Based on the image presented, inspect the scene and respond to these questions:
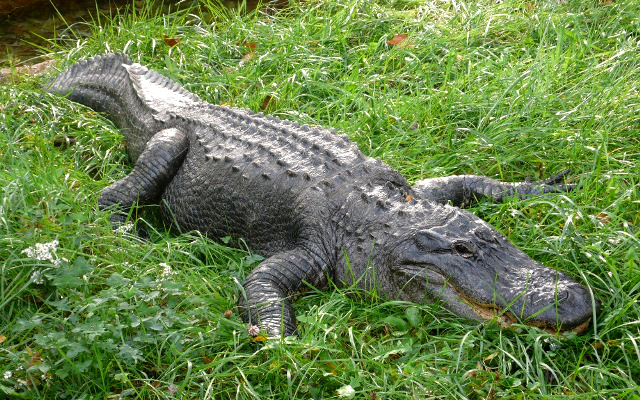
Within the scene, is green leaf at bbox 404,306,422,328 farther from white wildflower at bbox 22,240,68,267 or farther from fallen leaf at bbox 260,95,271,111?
fallen leaf at bbox 260,95,271,111

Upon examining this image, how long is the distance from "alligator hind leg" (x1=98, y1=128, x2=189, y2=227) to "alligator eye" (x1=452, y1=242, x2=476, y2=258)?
2.36m

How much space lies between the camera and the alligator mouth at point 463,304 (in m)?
3.52

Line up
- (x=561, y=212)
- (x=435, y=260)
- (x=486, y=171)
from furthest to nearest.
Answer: (x=486, y=171) < (x=561, y=212) < (x=435, y=260)

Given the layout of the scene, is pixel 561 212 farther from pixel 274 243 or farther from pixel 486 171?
pixel 274 243

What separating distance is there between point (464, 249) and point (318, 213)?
3.19ft

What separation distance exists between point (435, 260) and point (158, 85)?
3332 millimetres

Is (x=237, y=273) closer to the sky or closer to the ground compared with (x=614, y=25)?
closer to the ground

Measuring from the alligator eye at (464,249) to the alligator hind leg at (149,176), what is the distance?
236 cm

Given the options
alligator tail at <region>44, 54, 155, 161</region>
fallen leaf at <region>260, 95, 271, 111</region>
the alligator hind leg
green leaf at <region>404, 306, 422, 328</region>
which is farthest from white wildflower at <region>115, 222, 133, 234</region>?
fallen leaf at <region>260, 95, 271, 111</region>

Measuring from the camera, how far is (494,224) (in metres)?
4.56

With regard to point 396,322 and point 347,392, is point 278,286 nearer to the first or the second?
point 396,322

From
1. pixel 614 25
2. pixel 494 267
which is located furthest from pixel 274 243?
pixel 614 25

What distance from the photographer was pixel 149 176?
531 centimetres

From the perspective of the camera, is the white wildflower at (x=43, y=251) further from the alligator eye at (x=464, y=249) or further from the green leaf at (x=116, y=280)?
the alligator eye at (x=464, y=249)
